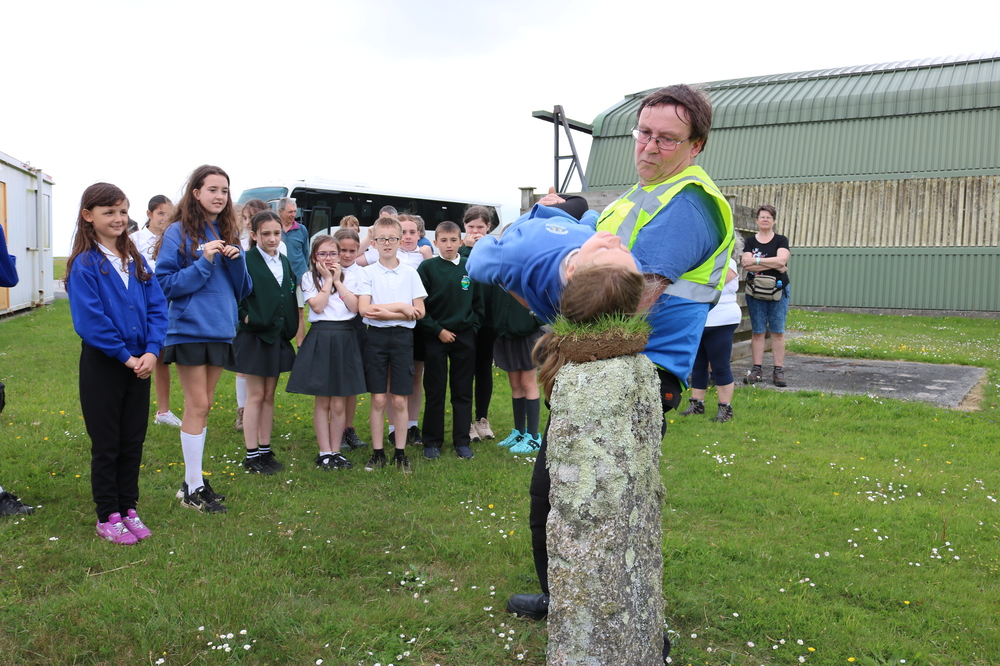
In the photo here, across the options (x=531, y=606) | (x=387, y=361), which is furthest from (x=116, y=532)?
(x=531, y=606)

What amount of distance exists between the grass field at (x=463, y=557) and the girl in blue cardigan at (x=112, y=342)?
0.88 feet

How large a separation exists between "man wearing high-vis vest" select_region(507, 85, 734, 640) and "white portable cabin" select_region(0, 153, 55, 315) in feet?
51.0

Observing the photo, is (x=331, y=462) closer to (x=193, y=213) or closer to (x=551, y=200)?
(x=193, y=213)

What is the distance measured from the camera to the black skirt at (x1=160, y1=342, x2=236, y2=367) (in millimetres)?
4902

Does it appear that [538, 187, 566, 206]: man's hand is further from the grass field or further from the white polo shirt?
the white polo shirt

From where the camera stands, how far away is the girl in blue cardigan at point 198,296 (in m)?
4.90

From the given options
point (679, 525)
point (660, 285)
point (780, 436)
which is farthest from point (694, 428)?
point (660, 285)

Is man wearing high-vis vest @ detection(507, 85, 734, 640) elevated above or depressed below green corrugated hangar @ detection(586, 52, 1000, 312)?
below

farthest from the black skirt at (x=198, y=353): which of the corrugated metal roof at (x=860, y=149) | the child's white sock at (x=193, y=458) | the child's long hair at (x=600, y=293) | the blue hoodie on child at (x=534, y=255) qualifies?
the corrugated metal roof at (x=860, y=149)

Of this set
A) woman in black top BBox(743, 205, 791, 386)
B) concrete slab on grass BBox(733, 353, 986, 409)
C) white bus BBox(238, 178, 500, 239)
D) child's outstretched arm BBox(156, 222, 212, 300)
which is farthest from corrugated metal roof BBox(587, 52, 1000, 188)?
child's outstretched arm BBox(156, 222, 212, 300)

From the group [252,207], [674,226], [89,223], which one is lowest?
[674,226]

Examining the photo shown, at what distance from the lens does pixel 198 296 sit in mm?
4977

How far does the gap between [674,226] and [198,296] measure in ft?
11.5

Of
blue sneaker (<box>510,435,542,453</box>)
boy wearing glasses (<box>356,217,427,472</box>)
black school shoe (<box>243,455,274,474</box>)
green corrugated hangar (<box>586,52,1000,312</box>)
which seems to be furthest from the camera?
green corrugated hangar (<box>586,52,1000,312</box>)
